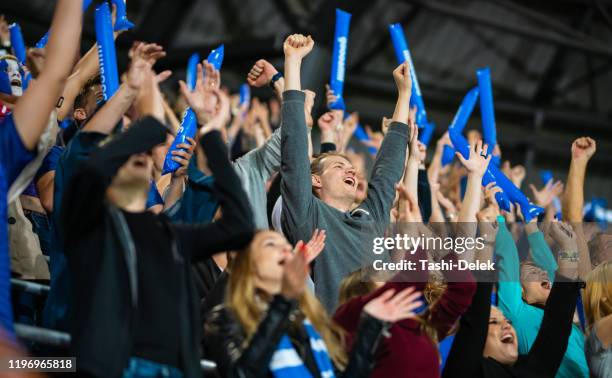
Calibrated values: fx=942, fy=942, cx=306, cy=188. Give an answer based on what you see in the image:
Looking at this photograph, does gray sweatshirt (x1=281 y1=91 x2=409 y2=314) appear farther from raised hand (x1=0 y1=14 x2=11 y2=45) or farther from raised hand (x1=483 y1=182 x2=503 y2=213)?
raised hand (x1=0 y1=14 x2=11 y2=45)

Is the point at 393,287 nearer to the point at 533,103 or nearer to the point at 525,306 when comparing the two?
the point at 525,306

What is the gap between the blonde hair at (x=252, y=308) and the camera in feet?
8.89

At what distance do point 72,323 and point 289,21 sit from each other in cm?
919

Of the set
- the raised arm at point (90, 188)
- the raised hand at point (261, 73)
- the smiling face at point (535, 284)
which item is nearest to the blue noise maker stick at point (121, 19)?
the raised hand at point (261, 73)

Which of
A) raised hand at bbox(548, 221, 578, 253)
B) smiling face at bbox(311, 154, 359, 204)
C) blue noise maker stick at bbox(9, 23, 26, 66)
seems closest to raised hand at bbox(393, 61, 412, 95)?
smiling face at bbox(311, 154, 359, 204)

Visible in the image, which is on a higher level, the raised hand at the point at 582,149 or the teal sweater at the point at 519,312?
the raised hand at the point at 582,149

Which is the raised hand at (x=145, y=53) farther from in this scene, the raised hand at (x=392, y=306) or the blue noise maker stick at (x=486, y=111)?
the blue noise maker stick at (x=486, y=111)

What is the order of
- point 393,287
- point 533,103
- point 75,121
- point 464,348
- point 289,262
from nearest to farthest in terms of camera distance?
point 289,262 < point 393,287 < point 464,348 < point 75,121 < point 533,103

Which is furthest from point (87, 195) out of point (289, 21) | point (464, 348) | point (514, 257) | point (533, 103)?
point (533, 103)

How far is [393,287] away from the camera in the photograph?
2961 millimetres

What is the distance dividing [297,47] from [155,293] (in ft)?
5.33

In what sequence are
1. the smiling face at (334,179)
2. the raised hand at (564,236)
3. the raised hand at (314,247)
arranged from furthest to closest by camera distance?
the smiling face at (334,179), the raised hand at (564,236), the raised hand at (314,247)

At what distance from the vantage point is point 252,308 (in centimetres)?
273

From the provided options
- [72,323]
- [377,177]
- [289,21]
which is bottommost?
[72,323]
